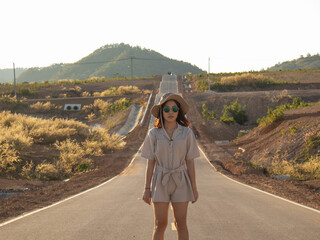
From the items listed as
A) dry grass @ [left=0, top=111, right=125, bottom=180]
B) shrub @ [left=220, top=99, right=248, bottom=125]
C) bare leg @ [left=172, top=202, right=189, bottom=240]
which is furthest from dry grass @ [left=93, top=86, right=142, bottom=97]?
bare leg @ [left=172, top=202, right=189, bottom=240]

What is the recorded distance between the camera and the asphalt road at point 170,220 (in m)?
6.11

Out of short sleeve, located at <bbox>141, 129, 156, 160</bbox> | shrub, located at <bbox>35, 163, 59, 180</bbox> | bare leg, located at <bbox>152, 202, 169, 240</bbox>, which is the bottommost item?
shrub, located at <bbox>35, 163, 59, 180</bbox>

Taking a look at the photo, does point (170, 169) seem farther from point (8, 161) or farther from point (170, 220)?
point (8, 161)

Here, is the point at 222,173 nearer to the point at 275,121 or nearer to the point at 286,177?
the point at 286,177

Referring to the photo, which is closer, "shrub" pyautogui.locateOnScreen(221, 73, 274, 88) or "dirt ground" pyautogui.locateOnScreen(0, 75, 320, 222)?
"dirt ground" pyautogui.locateOnScreen(0, 75, 320, 222)

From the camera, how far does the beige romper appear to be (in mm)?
4504

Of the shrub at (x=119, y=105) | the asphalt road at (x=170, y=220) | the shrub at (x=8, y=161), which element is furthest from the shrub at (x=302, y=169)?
the shrub at (x=119, y=105)

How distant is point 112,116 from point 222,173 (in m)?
37.5

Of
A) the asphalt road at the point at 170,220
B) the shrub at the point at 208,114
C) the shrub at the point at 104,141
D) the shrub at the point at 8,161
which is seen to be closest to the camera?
the asphalt road at the point at 170,220

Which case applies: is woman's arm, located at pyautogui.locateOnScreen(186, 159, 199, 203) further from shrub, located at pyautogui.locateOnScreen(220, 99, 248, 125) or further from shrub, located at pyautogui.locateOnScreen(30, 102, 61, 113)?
shrub, located at pyautogui.locateOnScreen(30, 102, 61, 113)

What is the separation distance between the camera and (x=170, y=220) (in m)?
→ 7.18

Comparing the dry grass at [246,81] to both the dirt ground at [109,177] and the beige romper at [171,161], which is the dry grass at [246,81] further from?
the beige romper at [171,161]

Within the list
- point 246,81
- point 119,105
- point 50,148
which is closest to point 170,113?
point 50,148

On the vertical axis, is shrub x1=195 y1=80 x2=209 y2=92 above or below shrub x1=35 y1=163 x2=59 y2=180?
above
